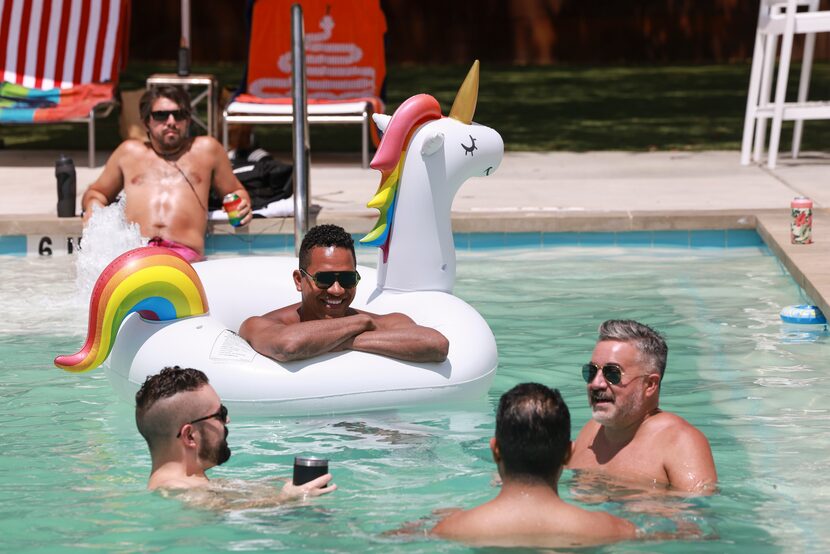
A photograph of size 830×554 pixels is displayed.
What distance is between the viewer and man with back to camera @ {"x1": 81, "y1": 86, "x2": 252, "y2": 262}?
8844 mm

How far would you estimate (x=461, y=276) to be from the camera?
963 centimetres

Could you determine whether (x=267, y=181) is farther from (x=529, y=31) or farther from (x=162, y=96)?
(x=529, y=31)

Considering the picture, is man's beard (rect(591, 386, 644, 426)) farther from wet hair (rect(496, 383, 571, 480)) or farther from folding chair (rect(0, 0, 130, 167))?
folding chair (rect(0, 0, 130, 167))

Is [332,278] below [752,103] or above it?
below

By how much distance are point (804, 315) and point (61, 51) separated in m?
8.49

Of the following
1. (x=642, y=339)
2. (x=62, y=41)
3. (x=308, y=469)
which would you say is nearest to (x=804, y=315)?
(x=642, y=339)

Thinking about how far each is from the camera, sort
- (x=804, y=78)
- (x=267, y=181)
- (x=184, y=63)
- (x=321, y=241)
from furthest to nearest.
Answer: (x=184, y=63) < (x=804, y=78) < (x=267, y=181) < (x=321, y=241)

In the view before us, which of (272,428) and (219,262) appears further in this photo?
(219,262)

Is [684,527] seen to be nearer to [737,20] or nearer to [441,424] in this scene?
[441,424]

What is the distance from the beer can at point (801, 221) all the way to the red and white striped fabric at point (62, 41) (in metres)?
7.01

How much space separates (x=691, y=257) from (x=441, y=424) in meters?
4.37

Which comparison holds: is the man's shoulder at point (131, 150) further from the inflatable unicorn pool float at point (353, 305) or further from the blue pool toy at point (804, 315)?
the blue pool toy at point (804, 315)

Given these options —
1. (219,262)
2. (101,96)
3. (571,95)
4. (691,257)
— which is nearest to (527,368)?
(219,262)

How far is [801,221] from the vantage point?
355 inches
